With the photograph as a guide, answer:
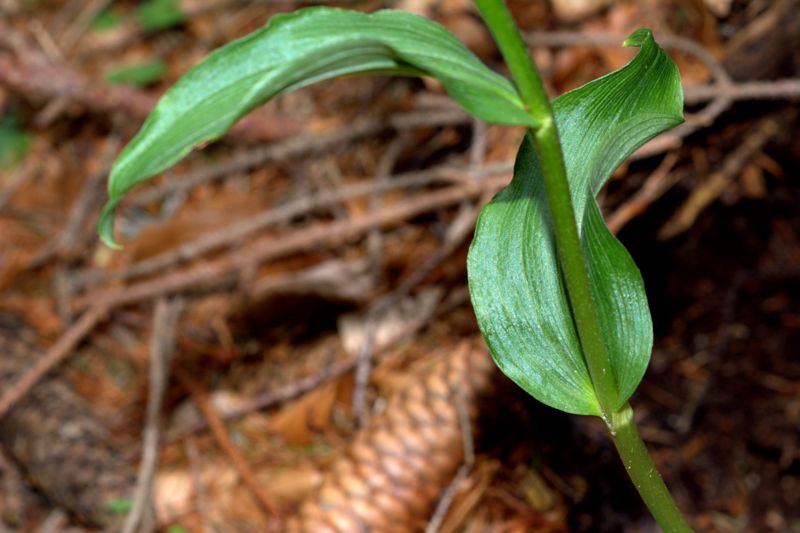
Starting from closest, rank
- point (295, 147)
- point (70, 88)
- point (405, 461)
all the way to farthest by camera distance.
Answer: point (405, 461)
point (295, 147)
point (70, 88)

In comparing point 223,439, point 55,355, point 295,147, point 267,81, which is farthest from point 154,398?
point 267,81

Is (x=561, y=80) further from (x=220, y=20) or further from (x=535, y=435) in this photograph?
(x=220, y=20)

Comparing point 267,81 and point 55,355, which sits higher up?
point 267,81

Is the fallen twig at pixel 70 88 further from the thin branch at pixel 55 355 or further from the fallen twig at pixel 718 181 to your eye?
the fallen twig at pixel 718 181

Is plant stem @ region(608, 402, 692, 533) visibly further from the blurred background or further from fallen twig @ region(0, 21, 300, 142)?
fallen twig @ region(0, 21, 300, 142)

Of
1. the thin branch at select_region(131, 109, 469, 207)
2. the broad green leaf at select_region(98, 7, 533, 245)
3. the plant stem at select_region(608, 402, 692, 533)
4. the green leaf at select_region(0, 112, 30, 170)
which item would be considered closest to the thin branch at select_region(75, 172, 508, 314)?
the thin branch at select_region(131, 109, 469, 207)

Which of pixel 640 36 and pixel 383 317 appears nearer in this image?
pixel 640 36

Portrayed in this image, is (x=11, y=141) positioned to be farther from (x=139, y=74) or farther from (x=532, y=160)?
(x=532, y=160)
